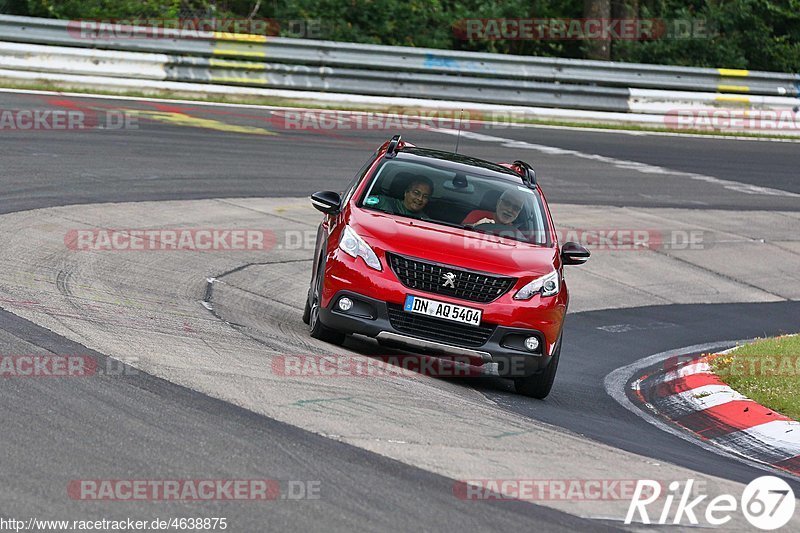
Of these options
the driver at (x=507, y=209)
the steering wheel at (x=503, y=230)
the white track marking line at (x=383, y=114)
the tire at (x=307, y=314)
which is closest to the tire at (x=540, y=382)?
the steering wheel at (x=503, y=230)

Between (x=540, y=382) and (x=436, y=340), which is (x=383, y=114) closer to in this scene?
(x=540, y=382)

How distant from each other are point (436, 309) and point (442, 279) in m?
0.23

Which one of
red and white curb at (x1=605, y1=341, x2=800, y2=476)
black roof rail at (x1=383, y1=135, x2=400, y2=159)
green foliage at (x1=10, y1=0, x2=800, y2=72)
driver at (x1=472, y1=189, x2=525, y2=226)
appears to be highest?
green foliage at (x1=10, y1=0, x2=800, y2=72)

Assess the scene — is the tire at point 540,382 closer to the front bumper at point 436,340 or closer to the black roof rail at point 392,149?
the front bumper at point 436,340

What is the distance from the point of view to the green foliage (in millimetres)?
28208

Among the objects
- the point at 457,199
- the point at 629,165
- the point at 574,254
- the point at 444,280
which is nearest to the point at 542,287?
the point at 574,254

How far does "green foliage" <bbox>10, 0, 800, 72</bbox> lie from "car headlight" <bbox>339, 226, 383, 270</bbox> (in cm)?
1870

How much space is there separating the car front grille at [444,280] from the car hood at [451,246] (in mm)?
53

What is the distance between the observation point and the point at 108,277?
1068 cm

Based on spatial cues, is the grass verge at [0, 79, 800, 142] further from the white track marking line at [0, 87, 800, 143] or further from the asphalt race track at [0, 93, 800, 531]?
the asphalt race track at [0, 93, 800, 531]

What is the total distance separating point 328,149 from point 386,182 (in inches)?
380

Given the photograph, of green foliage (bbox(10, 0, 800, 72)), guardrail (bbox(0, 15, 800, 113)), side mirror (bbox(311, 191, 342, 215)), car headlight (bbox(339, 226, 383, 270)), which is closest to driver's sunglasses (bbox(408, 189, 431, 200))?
side mirror (bbox(311, 191, 342, 215))

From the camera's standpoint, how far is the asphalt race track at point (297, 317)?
5586mm

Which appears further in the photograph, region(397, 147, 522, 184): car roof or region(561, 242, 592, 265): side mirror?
region(397, 147, 522, 184): car roof
